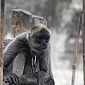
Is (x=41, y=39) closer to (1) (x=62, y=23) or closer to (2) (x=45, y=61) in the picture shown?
(2) (x=45, y=61)

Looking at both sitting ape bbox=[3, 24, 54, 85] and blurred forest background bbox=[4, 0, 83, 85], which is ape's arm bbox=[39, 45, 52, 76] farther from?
blurred forest background bbox=[4, 0, 83, 85]

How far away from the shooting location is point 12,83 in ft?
23.1

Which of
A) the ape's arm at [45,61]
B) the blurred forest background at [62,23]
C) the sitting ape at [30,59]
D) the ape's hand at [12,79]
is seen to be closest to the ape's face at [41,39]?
the sitting ape at [30,59]

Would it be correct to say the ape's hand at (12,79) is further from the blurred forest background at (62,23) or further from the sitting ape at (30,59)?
the blurred forest background at (62,23)

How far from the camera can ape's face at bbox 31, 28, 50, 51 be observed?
6859 millimetres

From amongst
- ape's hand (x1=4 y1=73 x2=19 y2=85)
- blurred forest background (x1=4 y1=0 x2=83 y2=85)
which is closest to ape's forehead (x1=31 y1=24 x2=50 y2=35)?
ape's hand (x1=4 y1=73 x2=19 y2=85)

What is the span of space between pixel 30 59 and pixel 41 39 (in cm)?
52

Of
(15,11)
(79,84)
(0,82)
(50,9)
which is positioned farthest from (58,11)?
(0,82)

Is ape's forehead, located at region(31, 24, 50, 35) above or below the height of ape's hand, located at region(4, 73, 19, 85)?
above

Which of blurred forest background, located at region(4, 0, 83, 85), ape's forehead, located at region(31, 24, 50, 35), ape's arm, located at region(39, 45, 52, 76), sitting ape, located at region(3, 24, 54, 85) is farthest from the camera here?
blurred forest background, located at region(4, 0, 83, 85)

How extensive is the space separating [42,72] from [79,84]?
10585mm

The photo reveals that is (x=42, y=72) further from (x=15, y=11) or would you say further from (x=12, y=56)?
(x=15, y=11)

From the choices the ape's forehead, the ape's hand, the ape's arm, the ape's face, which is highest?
the ape's forehead

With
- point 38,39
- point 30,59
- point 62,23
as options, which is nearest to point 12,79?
point 30,59
